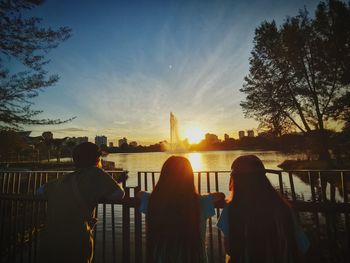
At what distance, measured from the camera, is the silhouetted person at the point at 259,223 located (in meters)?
2.17

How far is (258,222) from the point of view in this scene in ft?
7.17

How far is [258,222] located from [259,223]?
0.01m

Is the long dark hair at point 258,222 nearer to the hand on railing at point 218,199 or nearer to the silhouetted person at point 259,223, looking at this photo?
the silhouetted person at point 259,223

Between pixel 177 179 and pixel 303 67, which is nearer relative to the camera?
pixel 177 179

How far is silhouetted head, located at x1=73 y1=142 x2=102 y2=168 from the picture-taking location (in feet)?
9.49

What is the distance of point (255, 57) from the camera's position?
77.7 feet

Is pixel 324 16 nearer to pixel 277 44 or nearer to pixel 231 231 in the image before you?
pixel 277 44

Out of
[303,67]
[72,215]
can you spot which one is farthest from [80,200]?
[303,67]

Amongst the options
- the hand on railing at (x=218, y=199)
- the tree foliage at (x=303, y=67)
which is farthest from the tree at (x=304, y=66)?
the hand on railing at (x=218, y=199)

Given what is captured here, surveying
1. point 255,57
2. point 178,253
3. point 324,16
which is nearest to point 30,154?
point 255,57

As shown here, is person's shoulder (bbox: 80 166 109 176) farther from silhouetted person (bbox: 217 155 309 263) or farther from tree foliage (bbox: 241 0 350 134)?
tree foliage (bbox: 241 0 350 134)

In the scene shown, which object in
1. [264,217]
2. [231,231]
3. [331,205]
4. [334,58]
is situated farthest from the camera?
[334,58]

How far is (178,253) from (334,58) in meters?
24.0

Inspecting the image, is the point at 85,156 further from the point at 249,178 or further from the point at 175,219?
the point at 249,178
